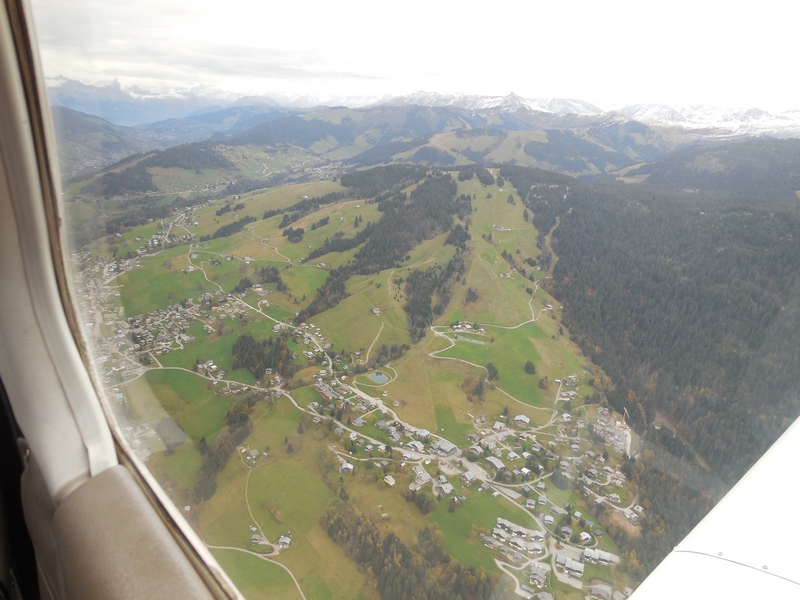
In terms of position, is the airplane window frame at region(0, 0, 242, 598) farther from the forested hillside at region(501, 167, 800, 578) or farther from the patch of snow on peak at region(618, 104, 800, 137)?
the patch of snow on peak at region(618, 104, 800, 137)

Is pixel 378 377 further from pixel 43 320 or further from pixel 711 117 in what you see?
pixel 711 117

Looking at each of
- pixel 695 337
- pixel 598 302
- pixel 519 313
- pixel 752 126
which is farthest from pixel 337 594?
pixel 752 126

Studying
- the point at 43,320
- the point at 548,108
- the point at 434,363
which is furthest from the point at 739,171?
the point at 548,108

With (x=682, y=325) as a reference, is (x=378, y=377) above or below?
below

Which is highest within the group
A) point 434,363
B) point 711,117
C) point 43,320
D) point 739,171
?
point 711,117

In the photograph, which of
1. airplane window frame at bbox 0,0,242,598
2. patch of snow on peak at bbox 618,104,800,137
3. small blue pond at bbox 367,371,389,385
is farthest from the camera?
patch of snow on peak at bbox 618,104,800,137

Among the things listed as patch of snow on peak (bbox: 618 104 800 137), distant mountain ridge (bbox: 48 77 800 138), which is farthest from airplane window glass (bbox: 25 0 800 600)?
patch of snow on peak (bbox: 618 104 800 137)

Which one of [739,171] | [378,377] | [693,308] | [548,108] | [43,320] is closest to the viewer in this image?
[43,320]

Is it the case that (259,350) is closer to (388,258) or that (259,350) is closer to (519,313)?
(519,313)

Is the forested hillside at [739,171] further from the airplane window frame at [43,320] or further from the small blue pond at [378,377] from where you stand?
the airplane window frame at [43,320]
